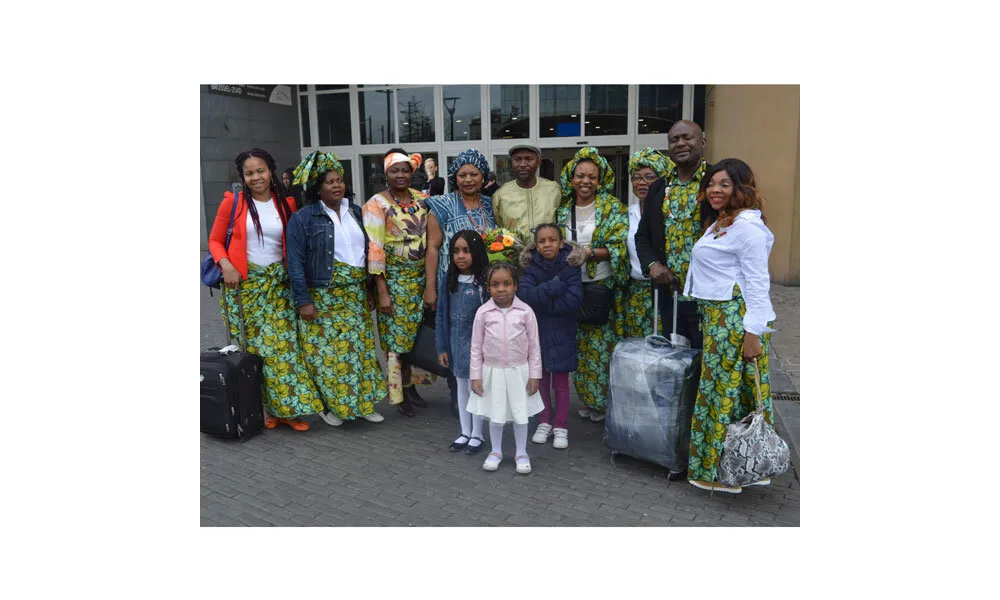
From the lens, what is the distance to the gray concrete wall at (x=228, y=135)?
38.4ft

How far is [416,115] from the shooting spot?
41.6 feet

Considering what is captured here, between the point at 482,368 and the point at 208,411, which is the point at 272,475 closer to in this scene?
the point at 208,411

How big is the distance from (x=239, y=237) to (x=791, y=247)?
7406 millimetres

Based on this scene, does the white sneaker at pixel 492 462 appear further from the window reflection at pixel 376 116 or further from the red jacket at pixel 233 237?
the window reflection at pixel 376 116

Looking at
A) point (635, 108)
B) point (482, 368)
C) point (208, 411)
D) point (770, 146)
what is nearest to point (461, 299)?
point (482, 368)

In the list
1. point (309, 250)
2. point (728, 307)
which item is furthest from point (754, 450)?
point (309, 250)

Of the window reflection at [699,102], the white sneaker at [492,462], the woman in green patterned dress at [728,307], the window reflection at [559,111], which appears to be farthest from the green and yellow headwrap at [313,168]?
the window reflection at [699,102]

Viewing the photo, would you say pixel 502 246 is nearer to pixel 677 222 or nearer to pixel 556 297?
pixel 556 297

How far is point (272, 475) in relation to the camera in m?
3.94

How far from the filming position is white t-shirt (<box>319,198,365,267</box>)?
4.40 meters

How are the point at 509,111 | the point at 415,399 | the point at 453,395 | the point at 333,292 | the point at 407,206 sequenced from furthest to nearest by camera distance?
1. the point at 509,111
2. the point at 415,399
3. the point at 453,395
4. the point at 407,206
5. the point at 333,292

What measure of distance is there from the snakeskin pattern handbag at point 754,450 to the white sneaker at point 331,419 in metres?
2.70

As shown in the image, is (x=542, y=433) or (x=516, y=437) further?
(x=542, y=433)

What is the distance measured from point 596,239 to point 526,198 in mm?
580
